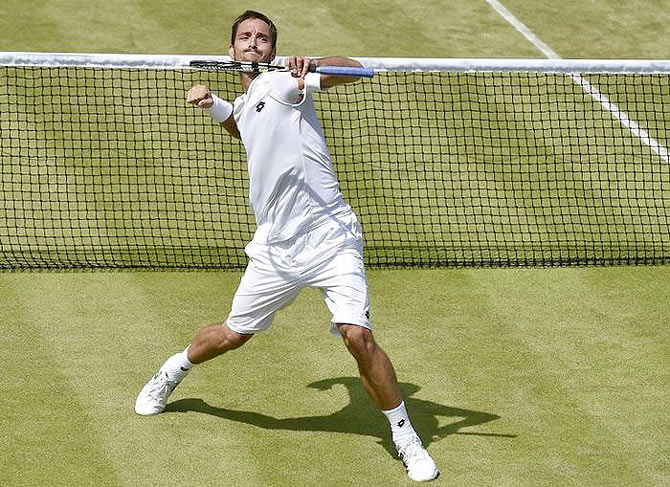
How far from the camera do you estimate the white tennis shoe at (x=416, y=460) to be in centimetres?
939

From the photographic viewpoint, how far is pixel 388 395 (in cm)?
950

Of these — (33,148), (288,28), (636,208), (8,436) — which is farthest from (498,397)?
(288,28)

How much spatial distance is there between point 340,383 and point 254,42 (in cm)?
294

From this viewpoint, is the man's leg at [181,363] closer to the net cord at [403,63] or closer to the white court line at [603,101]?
the net cord at [403,63]

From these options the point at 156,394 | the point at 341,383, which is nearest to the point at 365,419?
the point at 341,383

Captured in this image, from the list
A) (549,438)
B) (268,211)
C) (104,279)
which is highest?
(268,211)

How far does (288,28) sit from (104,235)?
7.20 m

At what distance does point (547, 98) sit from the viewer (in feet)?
56.2

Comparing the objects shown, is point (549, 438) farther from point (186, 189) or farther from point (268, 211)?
point (186, 189)

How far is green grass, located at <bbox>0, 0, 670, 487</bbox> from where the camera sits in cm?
959

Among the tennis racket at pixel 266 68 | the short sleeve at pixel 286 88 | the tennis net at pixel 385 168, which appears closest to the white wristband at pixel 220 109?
the tennis racket at pixel 266 68

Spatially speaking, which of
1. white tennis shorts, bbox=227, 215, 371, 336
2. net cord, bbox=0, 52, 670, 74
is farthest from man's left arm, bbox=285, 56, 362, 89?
net cord, bbox=0, 52, 670, 74

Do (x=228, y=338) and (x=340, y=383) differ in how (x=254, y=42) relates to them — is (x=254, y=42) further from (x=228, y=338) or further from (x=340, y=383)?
(x=340, y=383)

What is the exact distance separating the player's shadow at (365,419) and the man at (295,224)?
1.95 ft
